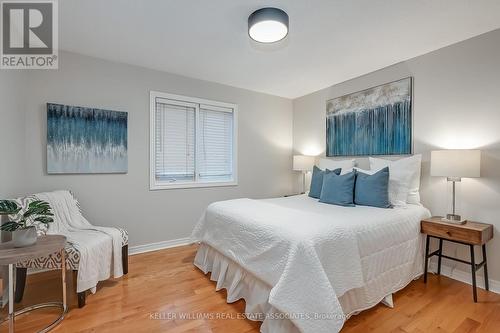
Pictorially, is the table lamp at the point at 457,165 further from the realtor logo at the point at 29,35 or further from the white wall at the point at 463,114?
the realtor logo at the point at 29,35

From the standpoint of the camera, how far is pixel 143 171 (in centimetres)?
313

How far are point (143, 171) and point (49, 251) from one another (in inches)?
63.8

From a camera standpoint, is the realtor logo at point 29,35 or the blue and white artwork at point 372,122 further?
the blue and white artwork at point 372,122

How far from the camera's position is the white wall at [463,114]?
7.30ft

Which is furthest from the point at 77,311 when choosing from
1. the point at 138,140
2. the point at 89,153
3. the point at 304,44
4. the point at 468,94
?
the point at 468,94

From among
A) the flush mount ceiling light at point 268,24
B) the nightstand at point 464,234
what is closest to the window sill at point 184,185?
the flush mount ceiling light at point 268,24

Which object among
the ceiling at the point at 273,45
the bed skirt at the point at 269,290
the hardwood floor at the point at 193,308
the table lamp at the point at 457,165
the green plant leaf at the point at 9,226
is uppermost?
the ceiling at the point at 273,45

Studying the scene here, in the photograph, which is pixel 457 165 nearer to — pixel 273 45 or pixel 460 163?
pixel 460 163

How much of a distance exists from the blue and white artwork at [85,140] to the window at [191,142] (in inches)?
15.7

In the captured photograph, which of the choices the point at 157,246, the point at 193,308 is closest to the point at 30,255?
the point at 193,308

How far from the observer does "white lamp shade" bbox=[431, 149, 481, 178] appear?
6.90 ft

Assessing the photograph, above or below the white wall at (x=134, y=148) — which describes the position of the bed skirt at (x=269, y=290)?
below

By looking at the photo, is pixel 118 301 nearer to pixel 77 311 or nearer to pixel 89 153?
pixel 77 311

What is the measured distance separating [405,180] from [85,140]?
3.54 m
